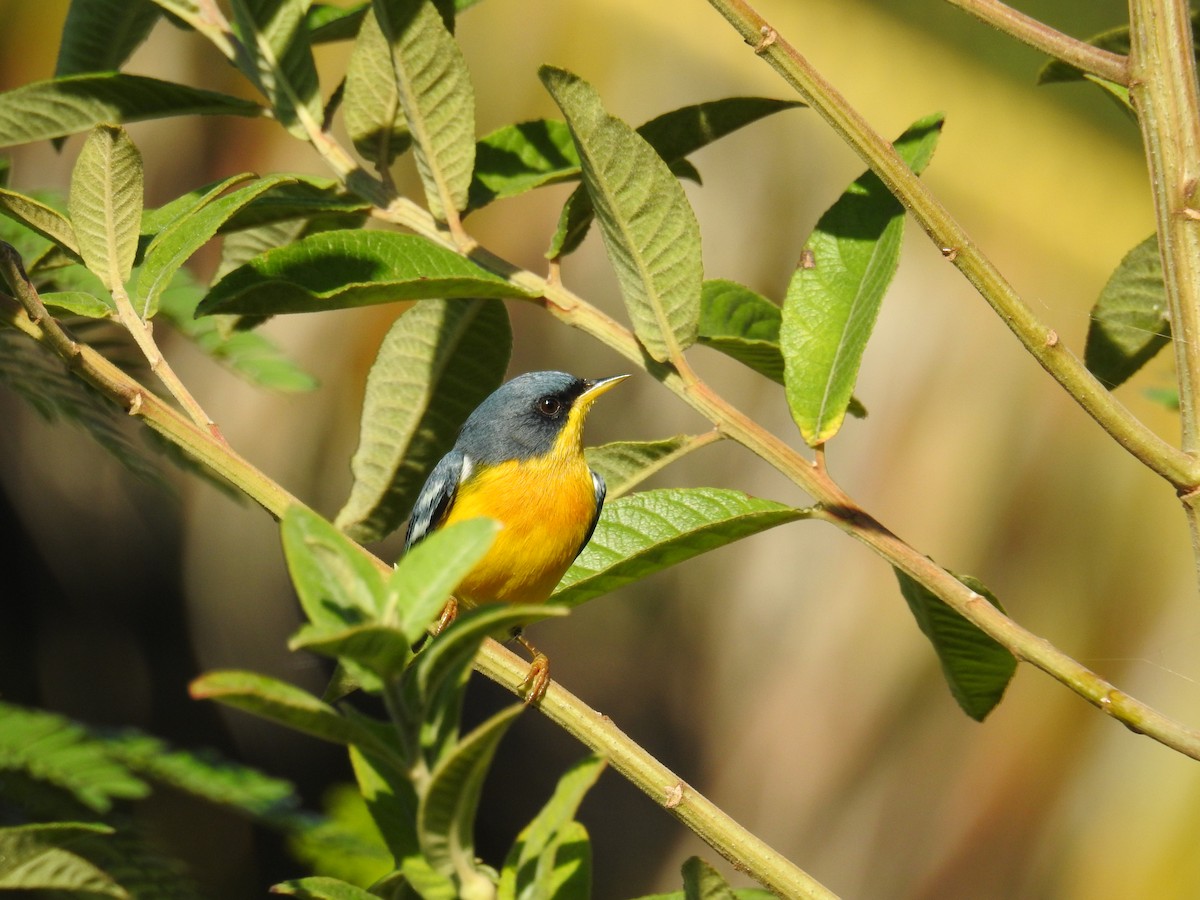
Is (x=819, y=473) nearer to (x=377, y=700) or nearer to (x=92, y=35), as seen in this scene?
(x=92, y=35)

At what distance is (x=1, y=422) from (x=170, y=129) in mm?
1147

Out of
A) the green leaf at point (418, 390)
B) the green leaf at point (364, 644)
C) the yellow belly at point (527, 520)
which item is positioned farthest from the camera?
the yellow belly at point (527, 520)

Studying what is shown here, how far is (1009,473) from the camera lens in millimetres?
4246

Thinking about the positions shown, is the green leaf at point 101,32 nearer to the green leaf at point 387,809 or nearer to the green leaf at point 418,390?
the green leaf at point 418,390

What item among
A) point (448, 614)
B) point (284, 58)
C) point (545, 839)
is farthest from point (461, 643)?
point (448, 614)

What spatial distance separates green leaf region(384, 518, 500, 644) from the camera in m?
0.83

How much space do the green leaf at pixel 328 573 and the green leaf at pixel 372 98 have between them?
49.3 inches

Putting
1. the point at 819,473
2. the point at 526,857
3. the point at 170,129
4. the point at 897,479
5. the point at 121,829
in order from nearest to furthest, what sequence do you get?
the point at 526,857, the point at 819,473, the point at 121,829, the point at 170,129, the point at 897,479

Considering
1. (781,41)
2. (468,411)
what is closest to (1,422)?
(468,411)

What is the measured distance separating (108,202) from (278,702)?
93cm

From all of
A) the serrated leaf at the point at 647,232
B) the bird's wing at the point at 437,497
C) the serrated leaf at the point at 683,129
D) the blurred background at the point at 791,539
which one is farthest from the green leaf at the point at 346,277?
the blurred background at the point at 791,539

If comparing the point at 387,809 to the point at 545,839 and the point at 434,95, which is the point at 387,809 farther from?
the point at 434,95

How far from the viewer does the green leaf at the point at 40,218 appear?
142cm

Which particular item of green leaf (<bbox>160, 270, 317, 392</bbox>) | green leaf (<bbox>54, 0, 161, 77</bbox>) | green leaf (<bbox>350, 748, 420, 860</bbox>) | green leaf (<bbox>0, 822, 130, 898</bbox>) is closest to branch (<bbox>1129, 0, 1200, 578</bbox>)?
green leaf (<bbox>350, 748, 420, 860</bbox>)
